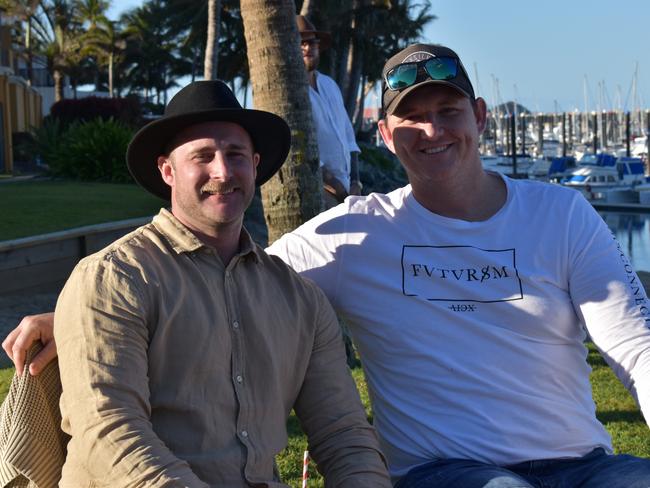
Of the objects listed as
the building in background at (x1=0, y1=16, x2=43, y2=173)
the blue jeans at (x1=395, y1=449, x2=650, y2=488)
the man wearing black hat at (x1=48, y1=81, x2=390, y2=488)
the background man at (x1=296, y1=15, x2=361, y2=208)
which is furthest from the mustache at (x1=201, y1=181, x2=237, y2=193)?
the building in background at (x1=0, y1=16, x2=43, y2=173)

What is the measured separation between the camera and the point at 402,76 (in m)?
3.45

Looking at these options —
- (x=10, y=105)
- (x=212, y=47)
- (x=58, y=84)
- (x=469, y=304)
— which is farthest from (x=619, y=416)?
(x=58, y=84)

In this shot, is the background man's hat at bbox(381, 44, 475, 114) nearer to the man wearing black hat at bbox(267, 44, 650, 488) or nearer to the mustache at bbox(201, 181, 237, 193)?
the man wearing black hat at bbox(267, 44, 650, 488)

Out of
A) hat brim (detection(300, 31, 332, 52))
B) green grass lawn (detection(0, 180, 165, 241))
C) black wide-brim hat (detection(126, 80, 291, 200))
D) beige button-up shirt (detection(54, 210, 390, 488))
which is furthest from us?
green grass lawn (detection(0, 180, 165, 241))

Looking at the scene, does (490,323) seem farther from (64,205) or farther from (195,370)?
(64,205)

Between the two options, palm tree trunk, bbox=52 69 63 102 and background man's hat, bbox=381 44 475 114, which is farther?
palm tree trunk, bbox=52 69 63 102

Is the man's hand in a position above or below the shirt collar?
below

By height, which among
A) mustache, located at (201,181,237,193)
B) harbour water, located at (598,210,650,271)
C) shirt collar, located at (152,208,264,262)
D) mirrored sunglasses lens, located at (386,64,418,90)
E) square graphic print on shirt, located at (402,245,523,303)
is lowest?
harbour water, located at (598,210,650,271)

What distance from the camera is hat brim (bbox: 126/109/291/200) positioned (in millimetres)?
3090

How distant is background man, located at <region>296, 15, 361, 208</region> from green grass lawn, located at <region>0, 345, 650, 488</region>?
1484 millimetres

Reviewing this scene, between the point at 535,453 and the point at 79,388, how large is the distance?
1.56m

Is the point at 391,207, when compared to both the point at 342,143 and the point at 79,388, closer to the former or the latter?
the point at 79,388

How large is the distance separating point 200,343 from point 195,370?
8 cm

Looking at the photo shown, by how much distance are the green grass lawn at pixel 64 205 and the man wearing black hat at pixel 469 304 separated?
9.42 meters
